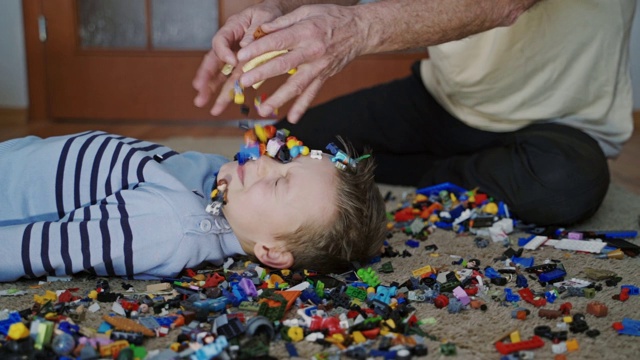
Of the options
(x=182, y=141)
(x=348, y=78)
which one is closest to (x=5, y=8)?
(x=182, y=141)

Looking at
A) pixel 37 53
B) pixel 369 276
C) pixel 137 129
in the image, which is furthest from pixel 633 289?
pixel 37 53

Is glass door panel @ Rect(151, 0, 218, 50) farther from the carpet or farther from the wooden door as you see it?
the carpet

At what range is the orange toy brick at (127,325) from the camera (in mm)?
944

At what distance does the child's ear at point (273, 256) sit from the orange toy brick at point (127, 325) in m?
0.29

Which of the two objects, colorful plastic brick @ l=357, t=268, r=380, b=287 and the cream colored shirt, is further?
the cream colored shirt

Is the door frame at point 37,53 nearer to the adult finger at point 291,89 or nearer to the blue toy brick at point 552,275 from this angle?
the adult finger at point 291,89

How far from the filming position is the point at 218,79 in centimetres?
132

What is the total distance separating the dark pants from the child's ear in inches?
24.2

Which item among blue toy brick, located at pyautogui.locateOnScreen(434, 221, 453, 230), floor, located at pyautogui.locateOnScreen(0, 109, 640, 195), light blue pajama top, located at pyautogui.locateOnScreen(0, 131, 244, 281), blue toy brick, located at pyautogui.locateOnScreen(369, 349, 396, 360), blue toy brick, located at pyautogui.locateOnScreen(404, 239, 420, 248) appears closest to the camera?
blue toy brick, located at pyautogui.locateOnScreen(369, 349, 396, 360)

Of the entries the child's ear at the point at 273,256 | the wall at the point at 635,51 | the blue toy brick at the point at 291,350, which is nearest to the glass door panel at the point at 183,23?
the wall at the point at 635,51

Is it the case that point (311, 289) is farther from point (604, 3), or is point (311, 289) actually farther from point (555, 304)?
point (604, 3)

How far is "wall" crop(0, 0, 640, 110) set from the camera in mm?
2924

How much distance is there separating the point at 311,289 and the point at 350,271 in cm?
15

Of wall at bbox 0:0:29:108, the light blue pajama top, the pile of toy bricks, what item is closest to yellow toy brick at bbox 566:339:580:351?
the pile of toy bricks
